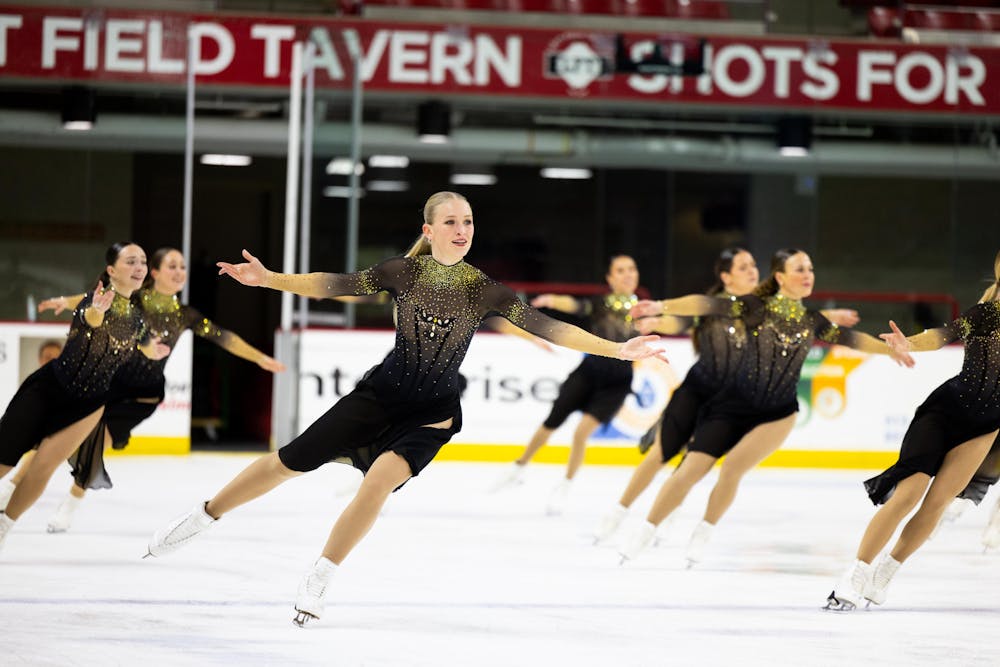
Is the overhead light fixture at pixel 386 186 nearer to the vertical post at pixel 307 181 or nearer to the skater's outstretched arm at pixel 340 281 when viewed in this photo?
the vertical post at pixel 307 181

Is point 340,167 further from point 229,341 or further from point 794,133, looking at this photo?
point 229,341

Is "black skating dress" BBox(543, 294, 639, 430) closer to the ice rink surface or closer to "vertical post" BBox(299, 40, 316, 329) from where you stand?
the ice rink surface

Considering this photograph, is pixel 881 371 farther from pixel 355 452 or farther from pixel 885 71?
pixel 355 452

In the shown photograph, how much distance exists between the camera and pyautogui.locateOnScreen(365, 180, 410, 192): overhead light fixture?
1677 cm

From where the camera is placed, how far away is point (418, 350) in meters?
4.63

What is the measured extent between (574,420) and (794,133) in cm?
495

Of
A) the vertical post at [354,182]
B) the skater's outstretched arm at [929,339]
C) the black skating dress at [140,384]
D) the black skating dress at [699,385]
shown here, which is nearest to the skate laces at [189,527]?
the black skating dress at [140,384]

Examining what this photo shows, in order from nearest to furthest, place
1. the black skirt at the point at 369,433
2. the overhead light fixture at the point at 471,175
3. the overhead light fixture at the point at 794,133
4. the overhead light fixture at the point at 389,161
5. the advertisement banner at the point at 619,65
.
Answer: the black skirt at the point at 369,433 < the advertisement banner at the point at 619,65 < the overhead light fixture at the point at 794,133 < the overhead light fixture at the point at 389,161 < the overhead light fixture at the point at 471,175

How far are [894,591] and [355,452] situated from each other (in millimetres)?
2292

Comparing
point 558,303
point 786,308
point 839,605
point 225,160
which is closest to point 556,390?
point 558,303

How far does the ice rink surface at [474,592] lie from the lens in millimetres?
4145

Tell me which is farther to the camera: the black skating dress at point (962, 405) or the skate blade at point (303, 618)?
the black skating dress at point (962, 405)

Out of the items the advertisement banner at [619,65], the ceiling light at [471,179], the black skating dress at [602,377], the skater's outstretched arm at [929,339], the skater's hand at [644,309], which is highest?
the advertisement banner at [619,65]

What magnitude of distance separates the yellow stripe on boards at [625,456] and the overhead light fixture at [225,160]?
19.8 feet
